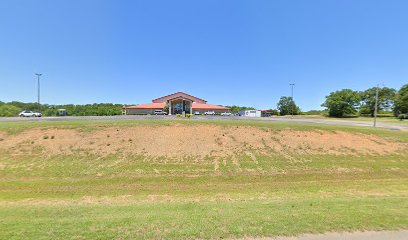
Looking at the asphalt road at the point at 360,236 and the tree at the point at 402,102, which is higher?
the tree at the point at 402,102

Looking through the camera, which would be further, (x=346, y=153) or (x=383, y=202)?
(x=346, y=153)

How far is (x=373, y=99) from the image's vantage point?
85.8m

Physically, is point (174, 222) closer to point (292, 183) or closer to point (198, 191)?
point (198, 191)

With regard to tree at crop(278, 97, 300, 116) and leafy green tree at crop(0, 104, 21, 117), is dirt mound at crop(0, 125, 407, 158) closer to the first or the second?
leafy green tree at crop(0, 104, 21, 117)

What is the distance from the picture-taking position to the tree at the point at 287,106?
296 ft

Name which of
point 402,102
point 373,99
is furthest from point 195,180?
point 373,99

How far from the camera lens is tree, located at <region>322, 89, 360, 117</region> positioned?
260 feet

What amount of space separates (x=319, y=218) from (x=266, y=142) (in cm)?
1307

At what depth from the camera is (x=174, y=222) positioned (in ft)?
16.5

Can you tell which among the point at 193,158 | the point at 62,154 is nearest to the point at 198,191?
the point at 193,158

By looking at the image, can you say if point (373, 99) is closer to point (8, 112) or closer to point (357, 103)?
point (357, 103)

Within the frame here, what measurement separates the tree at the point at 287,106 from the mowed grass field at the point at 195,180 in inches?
2844

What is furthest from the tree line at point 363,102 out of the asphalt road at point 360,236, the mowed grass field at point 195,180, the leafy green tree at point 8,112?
the leafy green tree at point 8,112

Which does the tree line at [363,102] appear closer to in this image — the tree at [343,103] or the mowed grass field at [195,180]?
the tree at [343,103]
